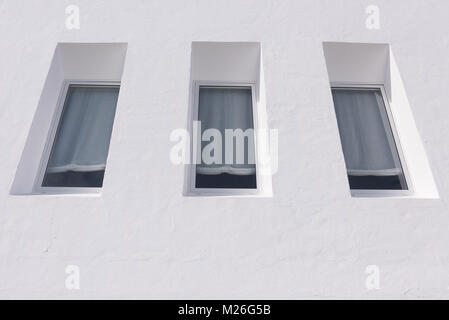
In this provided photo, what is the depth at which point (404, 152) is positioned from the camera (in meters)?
2.72

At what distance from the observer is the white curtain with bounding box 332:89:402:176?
271 centimetres

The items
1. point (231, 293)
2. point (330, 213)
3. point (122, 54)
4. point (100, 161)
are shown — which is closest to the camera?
point (231, 293)

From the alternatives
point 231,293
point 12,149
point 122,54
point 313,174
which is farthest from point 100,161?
point 313,174

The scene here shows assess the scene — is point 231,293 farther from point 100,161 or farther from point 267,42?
point 267,42

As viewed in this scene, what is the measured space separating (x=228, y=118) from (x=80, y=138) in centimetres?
127

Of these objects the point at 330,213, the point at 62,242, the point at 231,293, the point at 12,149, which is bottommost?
the point at 231,293

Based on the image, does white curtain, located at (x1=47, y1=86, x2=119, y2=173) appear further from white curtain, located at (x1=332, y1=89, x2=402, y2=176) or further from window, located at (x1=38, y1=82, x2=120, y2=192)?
white curtain, located at (x1=332, y1=89, x2=402, y2=176)

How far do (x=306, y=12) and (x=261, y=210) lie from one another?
6.09 ft

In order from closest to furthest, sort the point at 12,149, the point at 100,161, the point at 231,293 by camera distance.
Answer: the point at 231,293, the point at 12,149, the point at 100,161

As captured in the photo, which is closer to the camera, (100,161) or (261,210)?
(261,210)

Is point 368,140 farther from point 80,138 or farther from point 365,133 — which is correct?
point 80,138

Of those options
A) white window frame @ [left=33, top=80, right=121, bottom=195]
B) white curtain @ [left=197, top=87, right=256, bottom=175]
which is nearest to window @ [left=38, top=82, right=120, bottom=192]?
white window frame @ [left=33, top=80, right=121, bottom=195]

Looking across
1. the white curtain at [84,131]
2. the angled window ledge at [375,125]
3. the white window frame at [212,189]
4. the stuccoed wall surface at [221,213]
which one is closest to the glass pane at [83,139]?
the white curtain at [84,131]

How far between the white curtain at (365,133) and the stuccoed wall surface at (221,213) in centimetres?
33
